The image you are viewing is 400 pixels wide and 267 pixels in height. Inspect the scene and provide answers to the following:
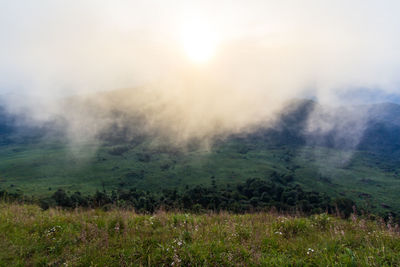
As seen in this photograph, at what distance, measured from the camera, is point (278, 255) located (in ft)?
19.5

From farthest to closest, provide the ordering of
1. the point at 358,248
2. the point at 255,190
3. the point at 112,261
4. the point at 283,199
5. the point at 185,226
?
the point at 255,190 < the point at 283,199 < the point at 185,226 < the point at 358,248 < the point at 112,261

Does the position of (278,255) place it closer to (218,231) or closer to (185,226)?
(218,231)

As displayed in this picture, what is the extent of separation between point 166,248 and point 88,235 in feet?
9.83

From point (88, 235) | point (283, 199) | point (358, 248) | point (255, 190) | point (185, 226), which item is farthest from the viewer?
point (255, 190)

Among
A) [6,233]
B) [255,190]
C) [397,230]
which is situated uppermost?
[6,233]

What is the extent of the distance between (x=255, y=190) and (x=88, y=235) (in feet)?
533

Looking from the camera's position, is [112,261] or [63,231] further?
[63,231]

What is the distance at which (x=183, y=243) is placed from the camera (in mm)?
6484

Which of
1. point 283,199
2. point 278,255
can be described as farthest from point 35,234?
point 283,199

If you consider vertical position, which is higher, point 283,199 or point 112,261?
point 112,261

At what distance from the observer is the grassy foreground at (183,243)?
5.64m

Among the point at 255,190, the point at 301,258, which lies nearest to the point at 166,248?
the point at 301,258

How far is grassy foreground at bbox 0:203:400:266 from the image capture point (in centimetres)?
564

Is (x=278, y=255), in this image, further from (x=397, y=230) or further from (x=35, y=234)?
(x=35, y=234)
